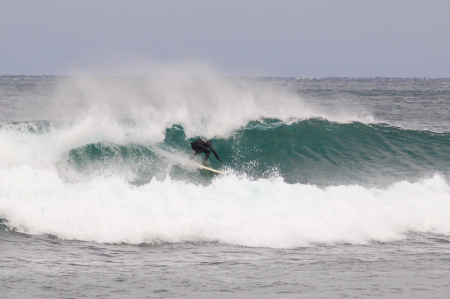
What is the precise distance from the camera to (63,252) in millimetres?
8234

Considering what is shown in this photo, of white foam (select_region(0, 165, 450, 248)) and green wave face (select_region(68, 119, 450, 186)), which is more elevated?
green wave face (select_region(68, 119, 450, 186))

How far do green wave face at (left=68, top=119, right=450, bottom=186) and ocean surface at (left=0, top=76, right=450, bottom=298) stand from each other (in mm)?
67

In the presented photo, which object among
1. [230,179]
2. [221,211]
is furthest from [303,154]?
[221,211]

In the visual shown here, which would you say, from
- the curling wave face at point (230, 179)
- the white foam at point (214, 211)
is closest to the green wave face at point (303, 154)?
the curling wave face at point (230, 179)

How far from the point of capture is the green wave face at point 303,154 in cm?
1380

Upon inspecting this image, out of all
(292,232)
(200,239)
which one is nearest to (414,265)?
(292,232)

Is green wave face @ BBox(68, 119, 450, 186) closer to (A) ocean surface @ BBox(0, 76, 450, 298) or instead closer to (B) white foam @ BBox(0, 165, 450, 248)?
(A) ocean surface @ BBox(0, 76, 450, 298)

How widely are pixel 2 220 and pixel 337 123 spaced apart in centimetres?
1314

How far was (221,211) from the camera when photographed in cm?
1017

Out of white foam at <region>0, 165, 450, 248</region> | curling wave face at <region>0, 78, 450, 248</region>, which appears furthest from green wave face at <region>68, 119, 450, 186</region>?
white foam at <region>0, 165, 450, 248</region>

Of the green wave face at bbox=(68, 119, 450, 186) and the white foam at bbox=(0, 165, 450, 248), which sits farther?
the green wave face at bbox=(68, 119, 450, 186)

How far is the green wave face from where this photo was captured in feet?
45.3

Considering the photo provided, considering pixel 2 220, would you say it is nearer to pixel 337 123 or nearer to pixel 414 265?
pixel 414 265

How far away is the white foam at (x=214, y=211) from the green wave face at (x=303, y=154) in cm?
179
